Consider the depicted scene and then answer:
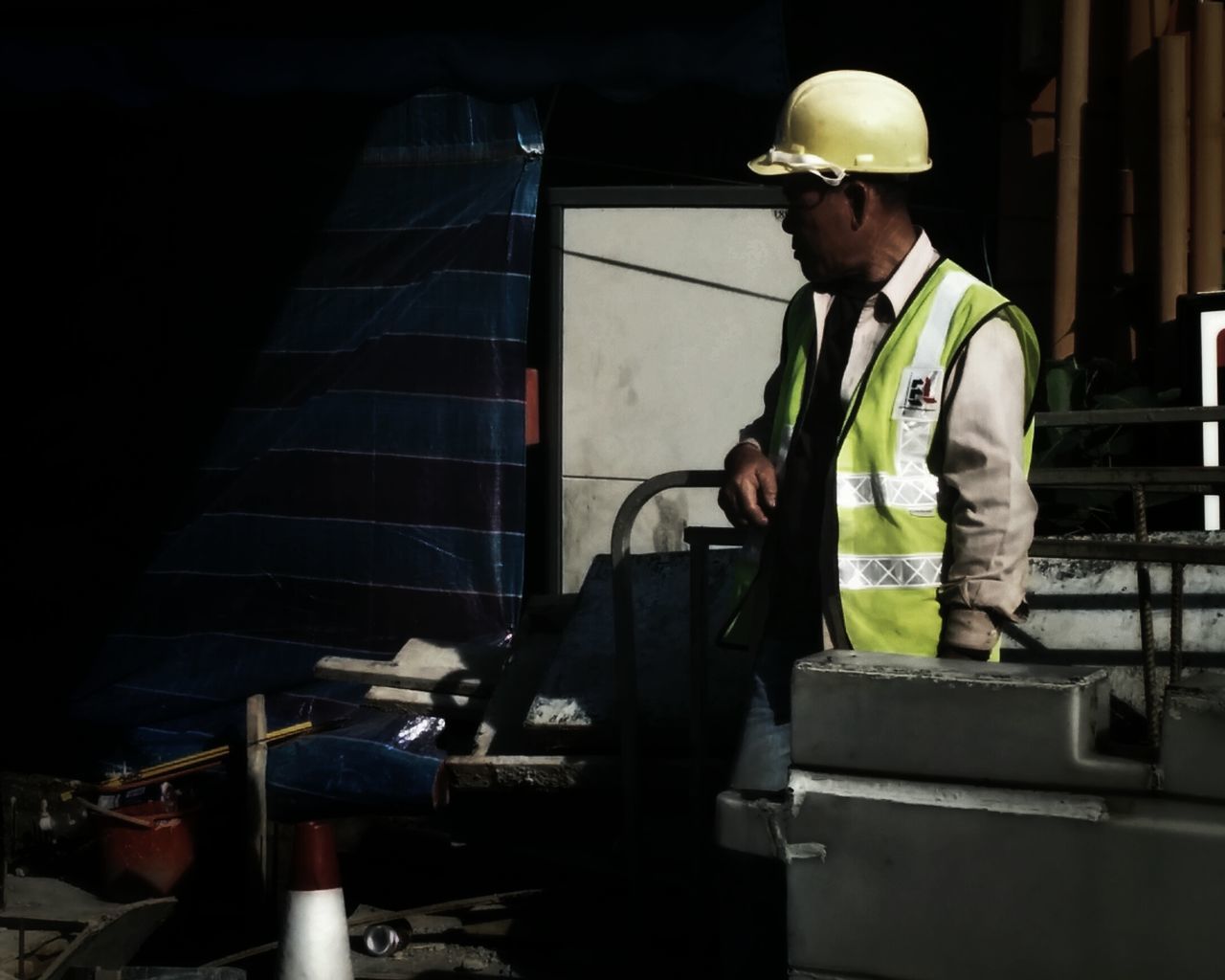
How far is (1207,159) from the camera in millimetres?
6668

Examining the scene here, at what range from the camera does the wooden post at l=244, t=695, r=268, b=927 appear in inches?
239

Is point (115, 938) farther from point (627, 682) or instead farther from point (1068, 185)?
point (1068, 185)

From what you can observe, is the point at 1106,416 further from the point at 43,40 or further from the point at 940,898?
the point at 43,40

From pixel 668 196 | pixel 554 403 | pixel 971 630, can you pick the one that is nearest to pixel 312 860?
pixel 971 630

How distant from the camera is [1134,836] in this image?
2.81 metres

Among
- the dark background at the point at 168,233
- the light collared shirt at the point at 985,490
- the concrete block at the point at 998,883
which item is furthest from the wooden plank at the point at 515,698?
the concrete block at the point at 998,883

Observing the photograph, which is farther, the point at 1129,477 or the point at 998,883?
the point at 1129,477

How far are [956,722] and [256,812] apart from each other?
3882mm

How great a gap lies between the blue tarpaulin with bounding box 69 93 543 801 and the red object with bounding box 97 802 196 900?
0.88 meters

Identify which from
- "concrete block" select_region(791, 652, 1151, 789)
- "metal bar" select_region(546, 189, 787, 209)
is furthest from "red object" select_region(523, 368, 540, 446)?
"concrete block" select_region(791, 652, 1151, 789)

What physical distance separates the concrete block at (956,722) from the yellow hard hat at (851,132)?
1.27 m

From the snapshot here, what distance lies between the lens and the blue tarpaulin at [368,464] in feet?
23.5

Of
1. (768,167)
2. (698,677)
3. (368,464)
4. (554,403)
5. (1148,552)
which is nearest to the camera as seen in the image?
(1148,552)

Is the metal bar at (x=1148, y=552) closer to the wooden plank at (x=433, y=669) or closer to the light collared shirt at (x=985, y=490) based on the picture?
the light collared shirt at (x=985, y=490)
